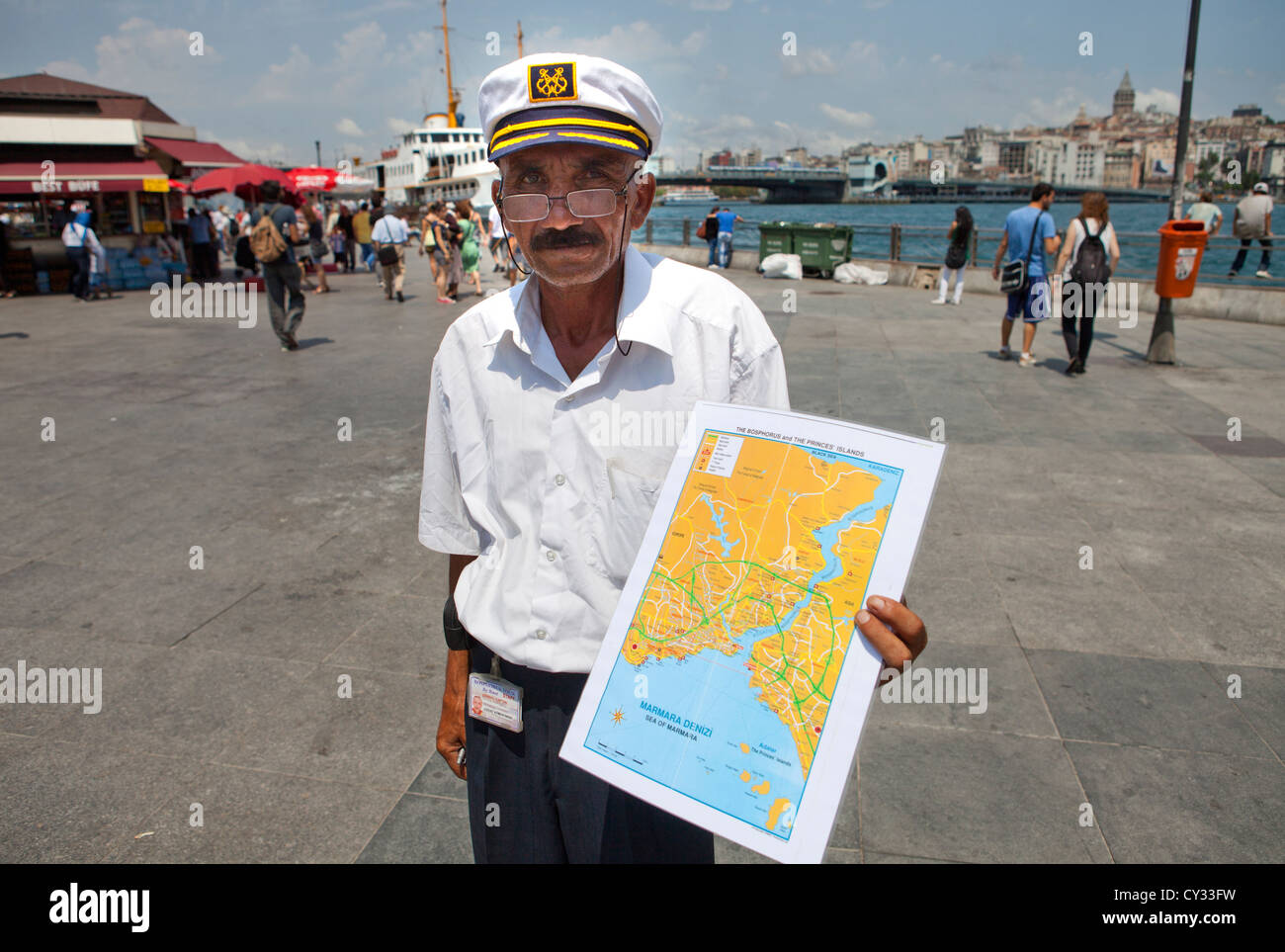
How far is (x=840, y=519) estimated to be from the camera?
1307 mm

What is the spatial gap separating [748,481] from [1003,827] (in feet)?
6.32

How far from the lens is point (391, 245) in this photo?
14633 mm

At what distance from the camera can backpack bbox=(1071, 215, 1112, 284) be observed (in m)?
8.45

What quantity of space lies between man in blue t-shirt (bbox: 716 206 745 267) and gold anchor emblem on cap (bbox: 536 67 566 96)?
1939 cm

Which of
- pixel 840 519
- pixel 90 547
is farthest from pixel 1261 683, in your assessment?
pixel 90 547

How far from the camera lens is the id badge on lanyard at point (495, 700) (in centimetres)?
164

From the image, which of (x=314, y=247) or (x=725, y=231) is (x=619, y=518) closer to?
(x=314, y=247)

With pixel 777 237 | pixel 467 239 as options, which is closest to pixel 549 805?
pixel 467 239

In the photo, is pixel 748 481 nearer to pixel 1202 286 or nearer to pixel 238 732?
pixel 238 732

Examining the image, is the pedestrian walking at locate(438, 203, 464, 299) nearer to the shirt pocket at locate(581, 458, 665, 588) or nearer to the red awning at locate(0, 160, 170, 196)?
the red awning at locate(0, 160, 170, 196)

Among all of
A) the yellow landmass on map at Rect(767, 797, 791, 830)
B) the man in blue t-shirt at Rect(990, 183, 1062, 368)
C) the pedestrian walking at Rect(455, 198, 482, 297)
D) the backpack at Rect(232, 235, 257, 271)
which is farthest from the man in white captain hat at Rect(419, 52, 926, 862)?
the backpack at Rect(232, 235, 257, 271)

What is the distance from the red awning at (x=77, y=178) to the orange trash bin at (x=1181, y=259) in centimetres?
1744

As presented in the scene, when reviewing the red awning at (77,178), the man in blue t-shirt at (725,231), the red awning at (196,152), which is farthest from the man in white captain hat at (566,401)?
the red awning at (196,152)

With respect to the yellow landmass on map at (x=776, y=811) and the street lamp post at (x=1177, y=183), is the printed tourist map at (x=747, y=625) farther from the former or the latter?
the street lamp post at (x=1177, y=183)
